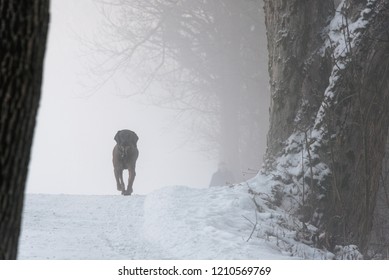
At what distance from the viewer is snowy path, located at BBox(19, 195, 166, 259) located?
7.98 metres

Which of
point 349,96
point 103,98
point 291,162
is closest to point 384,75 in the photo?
point 349,96

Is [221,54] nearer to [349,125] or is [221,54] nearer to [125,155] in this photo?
[125,155]

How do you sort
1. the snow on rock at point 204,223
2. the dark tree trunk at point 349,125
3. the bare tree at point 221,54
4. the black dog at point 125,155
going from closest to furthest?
the snow on rock at point 204,223
the dark tree trunk at point 349,125
the black dog at point 125,155
the bare tree at point 221,54

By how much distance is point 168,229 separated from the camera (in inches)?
349

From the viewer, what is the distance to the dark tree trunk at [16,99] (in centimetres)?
293

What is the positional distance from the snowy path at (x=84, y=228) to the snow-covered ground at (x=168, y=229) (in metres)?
0.01

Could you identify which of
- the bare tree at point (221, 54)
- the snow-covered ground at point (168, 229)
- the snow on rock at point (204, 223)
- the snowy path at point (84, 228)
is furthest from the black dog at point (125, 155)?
the bare tree at point (221, 54)

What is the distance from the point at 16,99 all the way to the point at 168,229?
A: 609cm

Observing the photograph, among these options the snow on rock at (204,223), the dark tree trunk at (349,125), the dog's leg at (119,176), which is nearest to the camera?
the snow on rock at (204,223)

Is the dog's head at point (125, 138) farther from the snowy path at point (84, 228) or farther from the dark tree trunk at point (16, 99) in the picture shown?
the dark tree trunk at point (16, 99)

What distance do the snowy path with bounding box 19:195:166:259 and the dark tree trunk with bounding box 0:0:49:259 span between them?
189 inches

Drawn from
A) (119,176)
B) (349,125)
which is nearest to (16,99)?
(349,125)

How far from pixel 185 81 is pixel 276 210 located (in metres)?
25.5

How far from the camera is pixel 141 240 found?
877 cm
